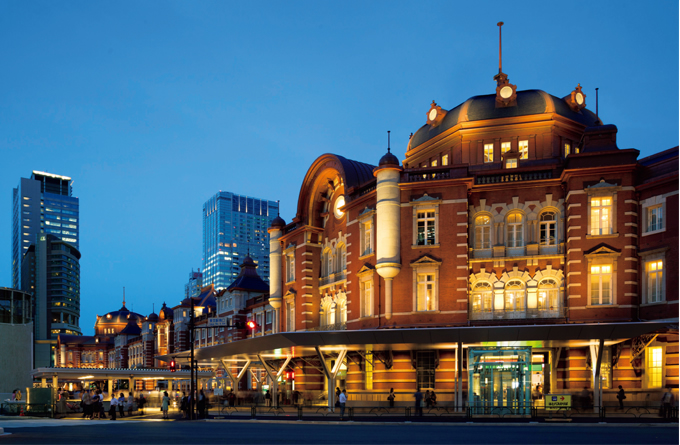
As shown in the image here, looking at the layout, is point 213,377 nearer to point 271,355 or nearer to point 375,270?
point 271,355

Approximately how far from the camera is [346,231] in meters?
49.8

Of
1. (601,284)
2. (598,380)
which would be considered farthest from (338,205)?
(598,380)

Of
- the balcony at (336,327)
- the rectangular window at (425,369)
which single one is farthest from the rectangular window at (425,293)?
the balcony at (336,327)

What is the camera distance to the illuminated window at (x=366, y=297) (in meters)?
45.5

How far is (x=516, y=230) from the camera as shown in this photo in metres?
42.3

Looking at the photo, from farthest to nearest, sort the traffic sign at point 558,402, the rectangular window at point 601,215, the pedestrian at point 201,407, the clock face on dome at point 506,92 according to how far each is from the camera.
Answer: the clock face on dome at point 506,92 → the rectangular window at point 601,215 → the pedestrian at point 201,407 → the traffic sign at point 558,402

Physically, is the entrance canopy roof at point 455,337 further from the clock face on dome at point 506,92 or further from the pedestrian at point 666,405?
the clock face on dome at point 506,92

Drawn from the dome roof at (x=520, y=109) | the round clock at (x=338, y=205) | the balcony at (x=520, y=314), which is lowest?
the balcony at (x=520, y=314)

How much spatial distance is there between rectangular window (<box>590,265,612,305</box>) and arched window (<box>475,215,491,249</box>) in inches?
242

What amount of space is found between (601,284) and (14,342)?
5795cm

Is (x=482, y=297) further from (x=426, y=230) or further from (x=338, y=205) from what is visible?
(x=338, y=205)

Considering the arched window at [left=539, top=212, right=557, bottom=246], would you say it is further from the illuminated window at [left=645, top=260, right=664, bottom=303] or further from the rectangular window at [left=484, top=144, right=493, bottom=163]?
the rectangular window at [left=484, top=144, right=493, bottom=163]

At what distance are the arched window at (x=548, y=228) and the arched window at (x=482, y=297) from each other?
4.10 metres

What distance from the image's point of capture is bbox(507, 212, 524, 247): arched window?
42156 mm
